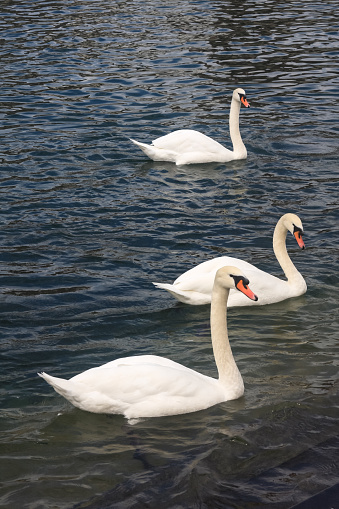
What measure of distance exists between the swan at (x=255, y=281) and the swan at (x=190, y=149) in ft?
15.1

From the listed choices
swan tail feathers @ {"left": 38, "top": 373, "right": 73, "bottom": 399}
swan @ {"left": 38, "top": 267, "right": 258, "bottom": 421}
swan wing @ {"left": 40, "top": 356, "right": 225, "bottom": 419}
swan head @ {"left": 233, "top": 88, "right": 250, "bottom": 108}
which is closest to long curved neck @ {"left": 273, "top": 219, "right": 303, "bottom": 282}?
swan @ {"left": 38, "top": 267, "right": 258, "bottom": 421}

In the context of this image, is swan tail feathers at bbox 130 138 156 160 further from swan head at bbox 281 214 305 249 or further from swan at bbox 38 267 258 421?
swan at bbox 38 267 258 421

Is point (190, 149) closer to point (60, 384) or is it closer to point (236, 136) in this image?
point (236, 136)

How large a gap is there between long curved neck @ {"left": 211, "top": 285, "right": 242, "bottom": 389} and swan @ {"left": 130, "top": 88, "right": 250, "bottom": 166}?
6899 mm

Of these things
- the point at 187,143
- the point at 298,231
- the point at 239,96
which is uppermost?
the point at 239,96

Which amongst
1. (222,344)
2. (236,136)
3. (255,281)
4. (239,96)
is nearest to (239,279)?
(222,344)

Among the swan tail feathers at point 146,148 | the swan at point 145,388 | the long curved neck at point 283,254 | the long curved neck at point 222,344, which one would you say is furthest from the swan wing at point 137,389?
the swan tail feathers at point 146,148

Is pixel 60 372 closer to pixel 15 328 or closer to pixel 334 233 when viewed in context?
pixel 15 328

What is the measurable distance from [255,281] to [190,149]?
5.28 m

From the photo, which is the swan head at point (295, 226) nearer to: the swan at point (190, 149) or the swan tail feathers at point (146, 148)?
the swan at point (190, 149)

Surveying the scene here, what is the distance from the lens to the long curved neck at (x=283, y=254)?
10000 millimetres

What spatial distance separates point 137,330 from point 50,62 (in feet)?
45.4

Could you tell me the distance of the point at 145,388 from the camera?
23.6ft

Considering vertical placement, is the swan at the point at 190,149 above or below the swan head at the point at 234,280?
below
